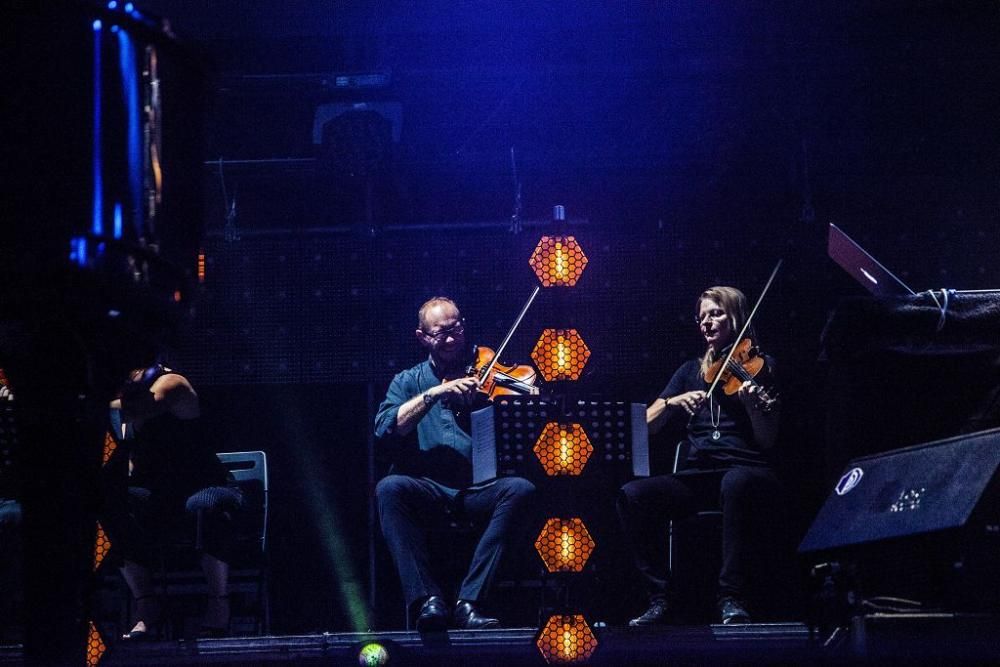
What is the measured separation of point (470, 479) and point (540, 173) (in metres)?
1.95

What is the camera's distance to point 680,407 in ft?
17.4

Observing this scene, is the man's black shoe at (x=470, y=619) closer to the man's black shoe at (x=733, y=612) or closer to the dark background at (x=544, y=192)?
the man's black shoe at (x=733, y=612)

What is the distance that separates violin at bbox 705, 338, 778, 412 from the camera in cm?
520

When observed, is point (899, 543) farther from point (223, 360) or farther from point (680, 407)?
point (223, 360)

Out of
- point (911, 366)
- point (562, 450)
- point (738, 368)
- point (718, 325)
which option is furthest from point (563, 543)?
point (911, 366)

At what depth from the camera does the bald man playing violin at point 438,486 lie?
15.4ft

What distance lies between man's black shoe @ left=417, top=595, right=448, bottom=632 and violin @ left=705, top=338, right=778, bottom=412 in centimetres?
157

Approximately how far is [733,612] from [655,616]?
1.01ft

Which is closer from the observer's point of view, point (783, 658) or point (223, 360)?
point (783, 658)

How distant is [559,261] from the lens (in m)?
4.46

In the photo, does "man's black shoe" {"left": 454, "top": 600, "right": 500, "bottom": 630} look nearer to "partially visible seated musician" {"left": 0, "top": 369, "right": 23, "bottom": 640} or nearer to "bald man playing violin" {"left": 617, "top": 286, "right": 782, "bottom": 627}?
"bald man playing violin" {"left": 617, "top": 286, "right": 782, "bottom": 627}

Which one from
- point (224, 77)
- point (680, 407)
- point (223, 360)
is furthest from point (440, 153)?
point (680, 407)

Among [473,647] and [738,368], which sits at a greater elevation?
[738,368]

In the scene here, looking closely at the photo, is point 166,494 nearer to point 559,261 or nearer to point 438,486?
point 438,486
